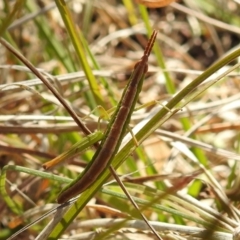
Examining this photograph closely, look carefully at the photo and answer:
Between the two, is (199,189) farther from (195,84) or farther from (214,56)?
(214,56)

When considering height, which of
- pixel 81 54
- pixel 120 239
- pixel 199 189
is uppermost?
pixel 81 54

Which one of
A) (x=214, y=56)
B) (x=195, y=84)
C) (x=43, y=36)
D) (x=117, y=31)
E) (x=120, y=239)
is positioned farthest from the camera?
(x=214, y=56)

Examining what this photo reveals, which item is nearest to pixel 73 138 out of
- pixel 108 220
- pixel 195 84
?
pixel 108 220

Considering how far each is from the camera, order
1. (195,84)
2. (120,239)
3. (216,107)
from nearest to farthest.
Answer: (195,84), (120,239), (216,107)

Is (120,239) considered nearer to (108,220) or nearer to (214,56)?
(108,220)

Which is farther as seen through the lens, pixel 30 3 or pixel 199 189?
pixel 30 3

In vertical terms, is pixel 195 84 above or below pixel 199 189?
above

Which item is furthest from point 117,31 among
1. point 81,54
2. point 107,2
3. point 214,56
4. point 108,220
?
point 108,220
